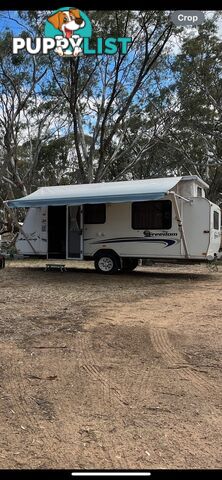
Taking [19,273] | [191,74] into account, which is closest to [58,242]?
[19,273]

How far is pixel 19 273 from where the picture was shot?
13.4 meters

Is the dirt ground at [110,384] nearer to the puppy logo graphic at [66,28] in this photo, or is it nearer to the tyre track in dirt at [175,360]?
the tyre track in dirt at [175,360]

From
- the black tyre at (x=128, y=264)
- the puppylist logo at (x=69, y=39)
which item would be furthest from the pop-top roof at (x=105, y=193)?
the puppylist logo at (x=69, y=39)

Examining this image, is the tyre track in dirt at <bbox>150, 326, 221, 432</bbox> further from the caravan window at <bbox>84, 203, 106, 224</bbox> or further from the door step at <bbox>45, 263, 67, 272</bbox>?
the door step at <bbox>45, 263, 67, 272</bbox>

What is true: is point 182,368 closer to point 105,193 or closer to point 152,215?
point 152,215

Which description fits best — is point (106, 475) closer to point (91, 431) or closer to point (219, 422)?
point (91, 431)

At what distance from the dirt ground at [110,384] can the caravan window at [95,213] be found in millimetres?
5066

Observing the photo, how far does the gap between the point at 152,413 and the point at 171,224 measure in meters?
8.77

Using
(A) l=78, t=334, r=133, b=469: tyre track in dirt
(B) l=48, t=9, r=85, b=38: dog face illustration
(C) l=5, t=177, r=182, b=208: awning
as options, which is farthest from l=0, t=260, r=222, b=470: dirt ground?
(B) l=48, t=9, r=85, b=38: dog face illustration

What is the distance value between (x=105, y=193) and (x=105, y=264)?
2.11 meters

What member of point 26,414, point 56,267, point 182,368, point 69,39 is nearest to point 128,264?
point 56,267

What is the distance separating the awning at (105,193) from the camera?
11.7 m

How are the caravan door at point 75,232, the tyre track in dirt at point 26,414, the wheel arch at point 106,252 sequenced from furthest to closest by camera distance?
the caravan door at point 75,232 < the wheel arch at point 106,252 < the tyre track in dirt at point 26,414

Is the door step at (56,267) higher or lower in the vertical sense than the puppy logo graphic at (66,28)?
lower
